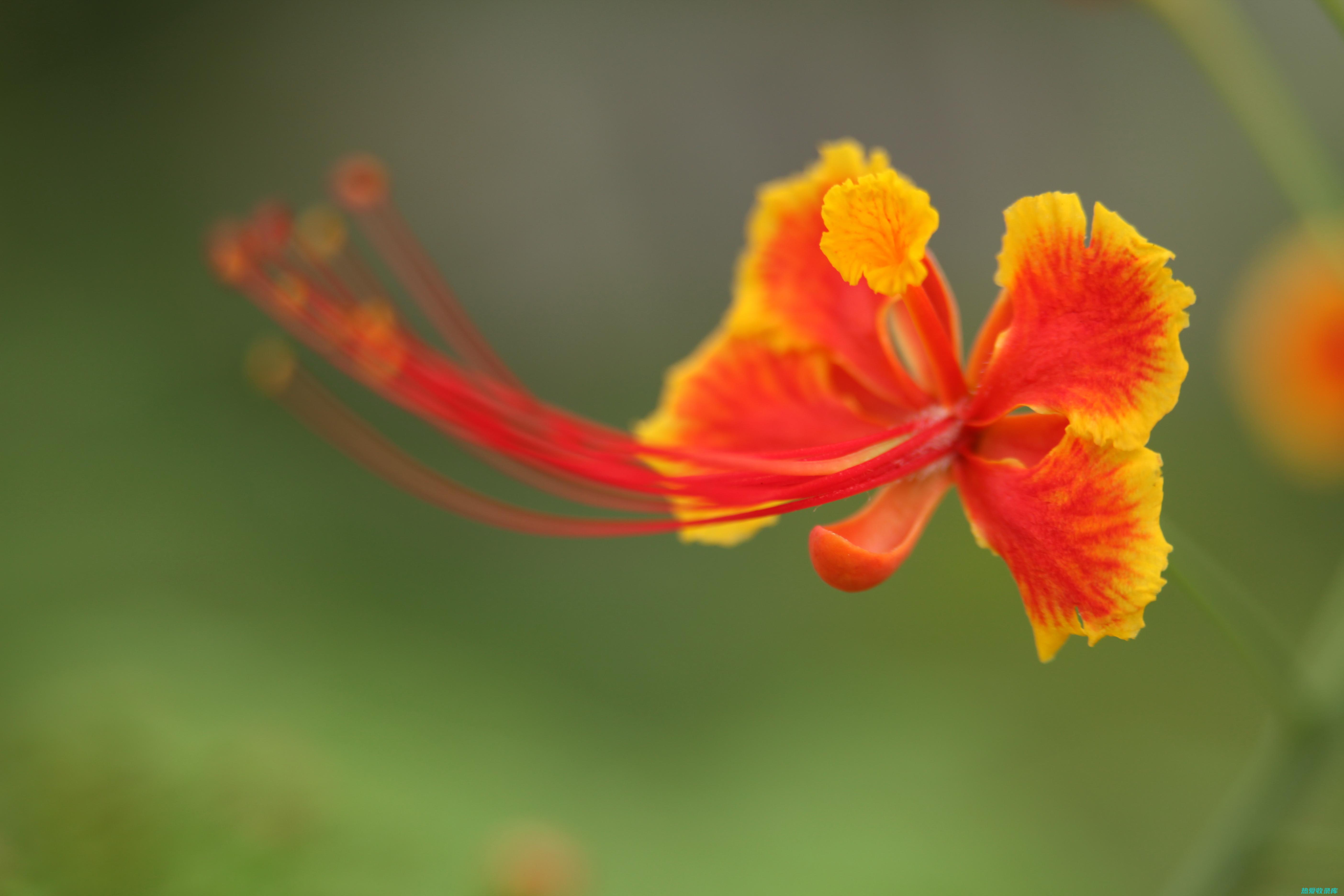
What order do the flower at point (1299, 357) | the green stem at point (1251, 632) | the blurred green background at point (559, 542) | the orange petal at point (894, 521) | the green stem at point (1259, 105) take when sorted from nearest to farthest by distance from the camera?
1. the orange petal at point (894, 521)
2. the green stem at point (1251, 632)
3. the green stem at point (1259, 105)
4. the flower at point (1299, 357)
5. the blurred green background at point (559, 542)

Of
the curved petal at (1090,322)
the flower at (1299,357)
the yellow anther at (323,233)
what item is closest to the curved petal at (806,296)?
the curved petal at (1090,322)

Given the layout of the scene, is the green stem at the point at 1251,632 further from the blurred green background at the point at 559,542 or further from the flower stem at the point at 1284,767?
the blurred green background at the point at 559,542

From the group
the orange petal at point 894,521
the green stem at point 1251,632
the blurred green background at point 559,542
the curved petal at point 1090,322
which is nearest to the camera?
the curved petal at point 1090,322

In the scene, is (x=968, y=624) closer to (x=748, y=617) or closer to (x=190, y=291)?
(x=748, y=617)

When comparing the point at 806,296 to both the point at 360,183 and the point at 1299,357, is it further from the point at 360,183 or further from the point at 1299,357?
the point at 1299,357

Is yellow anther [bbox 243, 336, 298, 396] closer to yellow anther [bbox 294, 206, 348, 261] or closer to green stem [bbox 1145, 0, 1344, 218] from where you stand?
yellow anther [bbox 294, 206, 348, 261]

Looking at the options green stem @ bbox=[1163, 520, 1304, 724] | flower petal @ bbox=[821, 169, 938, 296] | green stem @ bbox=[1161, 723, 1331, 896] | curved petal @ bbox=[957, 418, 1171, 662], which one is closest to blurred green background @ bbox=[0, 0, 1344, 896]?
green stem @ bbox=[1161, 723, 1331, 896]

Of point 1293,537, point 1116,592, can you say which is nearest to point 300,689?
point 1116,592
